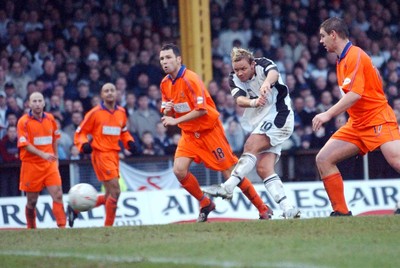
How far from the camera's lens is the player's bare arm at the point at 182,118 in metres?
12.6

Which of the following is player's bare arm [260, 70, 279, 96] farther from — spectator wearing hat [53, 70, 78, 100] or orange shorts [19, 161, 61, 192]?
spectator wearing hat [53, 70, 78, 100]

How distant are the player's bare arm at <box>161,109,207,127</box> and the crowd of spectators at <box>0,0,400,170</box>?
19.7 ft

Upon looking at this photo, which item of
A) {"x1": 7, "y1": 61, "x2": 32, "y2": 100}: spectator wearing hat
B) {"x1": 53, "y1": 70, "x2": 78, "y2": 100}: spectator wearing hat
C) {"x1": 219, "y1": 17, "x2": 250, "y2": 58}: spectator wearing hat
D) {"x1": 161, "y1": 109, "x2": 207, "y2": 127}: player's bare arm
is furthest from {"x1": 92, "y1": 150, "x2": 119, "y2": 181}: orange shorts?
{"x1": 219, "y1": 17, "x2": 250, "y2": 58}: spectator wearing hat

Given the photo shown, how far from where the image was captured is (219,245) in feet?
32.7

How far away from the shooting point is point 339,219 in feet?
37.4

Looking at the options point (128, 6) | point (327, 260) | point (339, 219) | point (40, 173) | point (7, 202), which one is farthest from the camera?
point (128, 6)

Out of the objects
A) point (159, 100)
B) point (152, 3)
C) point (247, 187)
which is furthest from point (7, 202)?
point (152, 3)

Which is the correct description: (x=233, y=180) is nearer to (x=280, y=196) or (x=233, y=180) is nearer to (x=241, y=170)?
(x=241, y=170)

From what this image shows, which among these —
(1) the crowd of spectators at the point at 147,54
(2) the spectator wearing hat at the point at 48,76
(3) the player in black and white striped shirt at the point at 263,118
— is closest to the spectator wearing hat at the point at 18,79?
(1) the crowd of spectators at the point at 147,54

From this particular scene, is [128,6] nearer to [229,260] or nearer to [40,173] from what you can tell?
[40,173]

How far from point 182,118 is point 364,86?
2270mm

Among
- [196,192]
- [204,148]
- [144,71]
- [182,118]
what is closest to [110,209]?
[196,192]

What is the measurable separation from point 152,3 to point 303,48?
333 centimetres

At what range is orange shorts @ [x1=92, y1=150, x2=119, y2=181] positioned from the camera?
16.2 metres
